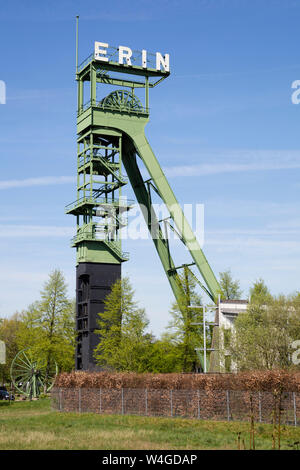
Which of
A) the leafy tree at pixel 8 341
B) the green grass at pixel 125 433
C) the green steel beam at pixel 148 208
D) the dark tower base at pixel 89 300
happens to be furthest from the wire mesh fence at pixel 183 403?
the leafy tree at pixel 8 341

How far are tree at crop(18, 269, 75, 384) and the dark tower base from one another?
116 cm

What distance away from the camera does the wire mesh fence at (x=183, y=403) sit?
3516cm

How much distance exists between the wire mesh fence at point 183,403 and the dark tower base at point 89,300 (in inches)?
751

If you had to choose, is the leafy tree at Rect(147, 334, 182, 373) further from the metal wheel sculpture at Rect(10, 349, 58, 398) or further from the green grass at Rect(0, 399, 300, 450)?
the green grass at Rect(0, 399, 300, 450)

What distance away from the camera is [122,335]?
6397cm

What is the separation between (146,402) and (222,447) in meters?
14.0

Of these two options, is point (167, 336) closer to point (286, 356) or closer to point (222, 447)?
point (286, 356)

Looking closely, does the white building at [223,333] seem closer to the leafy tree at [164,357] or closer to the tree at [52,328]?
the leafy tree at [164,357]

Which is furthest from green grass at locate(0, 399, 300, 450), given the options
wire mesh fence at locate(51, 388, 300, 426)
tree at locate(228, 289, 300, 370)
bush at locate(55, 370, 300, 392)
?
tree at locate(228, 289, 300, 370)

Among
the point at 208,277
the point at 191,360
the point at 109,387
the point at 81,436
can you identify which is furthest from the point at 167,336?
the point at 81,436

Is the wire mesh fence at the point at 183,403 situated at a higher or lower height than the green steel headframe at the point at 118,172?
lower

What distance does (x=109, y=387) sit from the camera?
44.1m

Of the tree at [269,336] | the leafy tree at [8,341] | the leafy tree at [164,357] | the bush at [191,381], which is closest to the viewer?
the bush at [191,381]

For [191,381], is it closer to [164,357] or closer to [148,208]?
[164,357]
